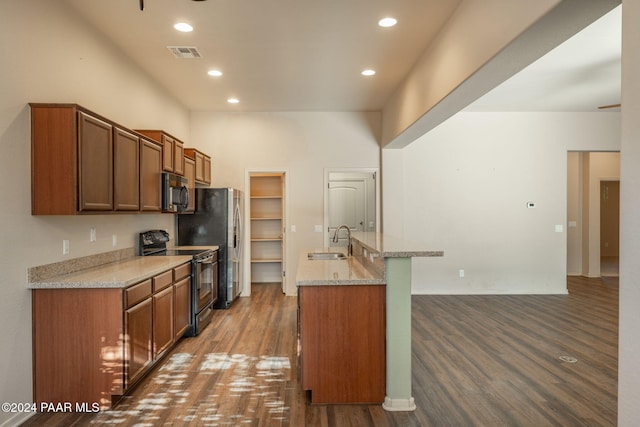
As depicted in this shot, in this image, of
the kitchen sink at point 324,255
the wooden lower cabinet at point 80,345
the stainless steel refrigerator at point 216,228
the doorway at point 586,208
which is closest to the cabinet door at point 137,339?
the wooden lower cabinet at point 80,345

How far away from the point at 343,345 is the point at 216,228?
10.7 ft

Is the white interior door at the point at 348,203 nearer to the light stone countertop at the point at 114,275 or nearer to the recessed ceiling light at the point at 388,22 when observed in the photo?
the light stone countertop at the point at 114,275

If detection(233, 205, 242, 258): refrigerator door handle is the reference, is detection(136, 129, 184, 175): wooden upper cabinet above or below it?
above

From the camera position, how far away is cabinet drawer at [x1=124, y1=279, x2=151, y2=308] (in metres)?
2.68

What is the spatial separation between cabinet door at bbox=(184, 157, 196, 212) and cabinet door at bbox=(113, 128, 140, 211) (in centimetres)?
143

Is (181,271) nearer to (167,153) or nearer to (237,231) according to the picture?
(167,153)

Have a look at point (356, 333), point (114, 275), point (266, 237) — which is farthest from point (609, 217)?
point (114, 275)

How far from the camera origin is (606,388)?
296 centimetres

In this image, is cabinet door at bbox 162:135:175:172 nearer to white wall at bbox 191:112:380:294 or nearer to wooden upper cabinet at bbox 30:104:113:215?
wooden upper cabinet at bbox 30:104:113:215

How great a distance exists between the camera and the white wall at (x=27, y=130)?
2.39m

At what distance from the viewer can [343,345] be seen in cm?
273

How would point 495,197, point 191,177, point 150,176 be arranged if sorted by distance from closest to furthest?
point 150,176
point 191,177
point 495,197

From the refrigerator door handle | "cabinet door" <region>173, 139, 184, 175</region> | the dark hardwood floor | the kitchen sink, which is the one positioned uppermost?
"cabinet door" <region>173, 139, 184, 175</region>

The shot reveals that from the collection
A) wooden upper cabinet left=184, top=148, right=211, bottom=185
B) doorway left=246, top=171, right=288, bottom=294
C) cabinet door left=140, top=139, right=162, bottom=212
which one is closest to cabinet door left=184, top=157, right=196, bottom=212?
wooden upper cabinet left=184, top=148, right=211, bottom=185
